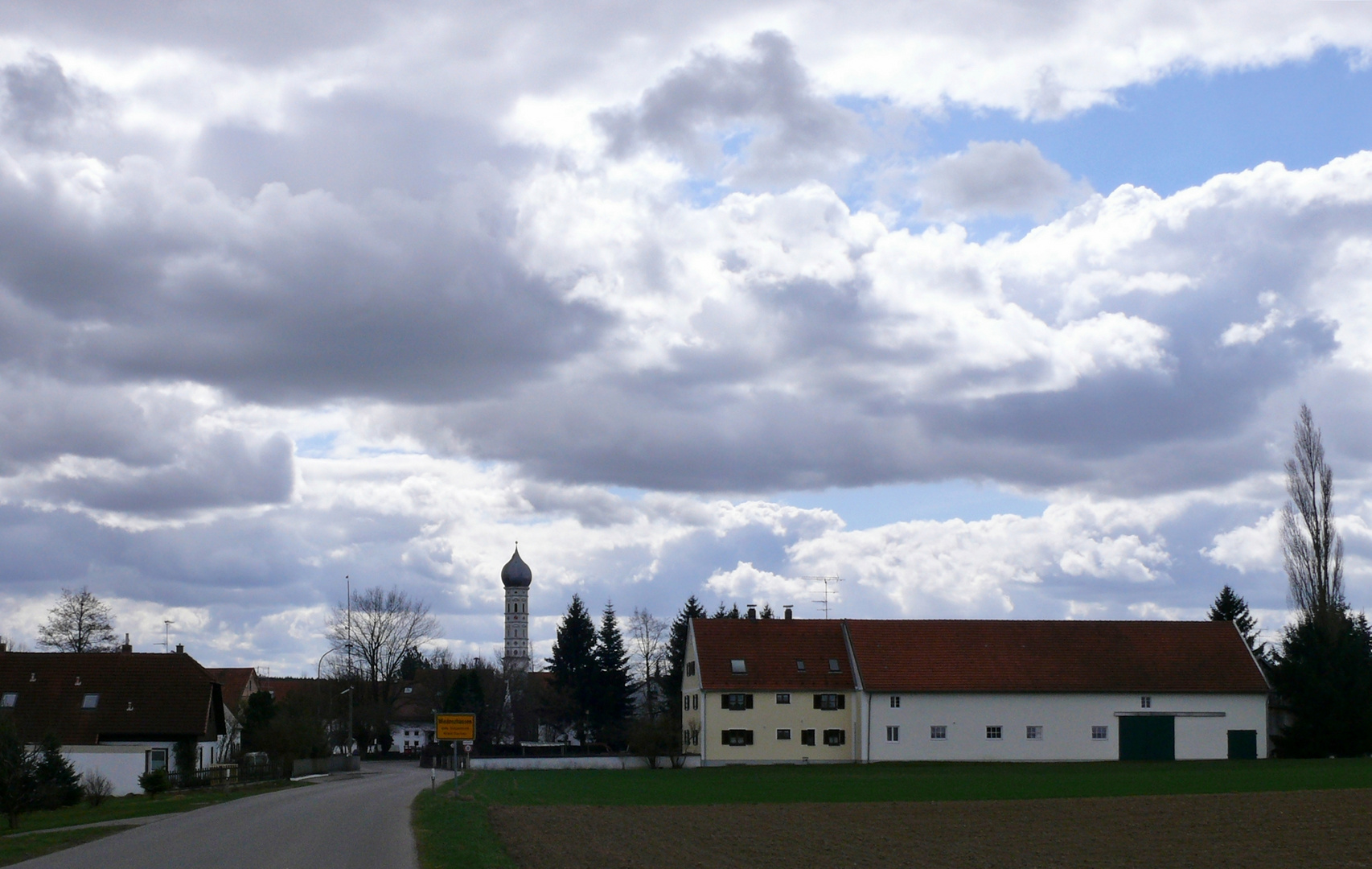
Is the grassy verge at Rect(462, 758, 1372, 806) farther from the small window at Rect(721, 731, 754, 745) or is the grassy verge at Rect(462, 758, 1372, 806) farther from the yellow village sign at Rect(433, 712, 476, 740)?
the small window at Rect(721, 731, 754, 745)

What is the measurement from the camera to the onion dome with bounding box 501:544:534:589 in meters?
171

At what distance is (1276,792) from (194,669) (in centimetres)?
4550

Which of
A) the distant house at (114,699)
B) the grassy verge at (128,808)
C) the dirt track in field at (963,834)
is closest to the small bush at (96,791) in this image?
the grassy verge at (128,808)

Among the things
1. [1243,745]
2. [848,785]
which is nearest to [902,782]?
[848,785]

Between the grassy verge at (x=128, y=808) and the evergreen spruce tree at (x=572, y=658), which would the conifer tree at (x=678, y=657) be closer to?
the evergreen spruce tree at (x=572, y=658)

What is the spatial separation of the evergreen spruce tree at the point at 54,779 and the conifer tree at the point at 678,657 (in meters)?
37.8

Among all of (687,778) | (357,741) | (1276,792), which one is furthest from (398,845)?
(357,741)

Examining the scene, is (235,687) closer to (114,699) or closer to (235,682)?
(235,682)

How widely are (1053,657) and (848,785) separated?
24.0 metres

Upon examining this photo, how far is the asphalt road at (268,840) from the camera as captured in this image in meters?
21.5

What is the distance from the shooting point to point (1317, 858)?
75.8 feet

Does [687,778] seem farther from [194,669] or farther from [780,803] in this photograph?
[194,669]

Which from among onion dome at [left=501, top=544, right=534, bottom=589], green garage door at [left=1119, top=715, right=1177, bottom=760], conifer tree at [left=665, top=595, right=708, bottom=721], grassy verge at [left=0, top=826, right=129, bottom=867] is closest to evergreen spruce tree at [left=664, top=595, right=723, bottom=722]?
conifer tree at [left=665, top=595, right=708, bottom=721]

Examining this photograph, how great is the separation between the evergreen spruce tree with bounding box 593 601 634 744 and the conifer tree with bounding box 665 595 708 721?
3.06 meters
